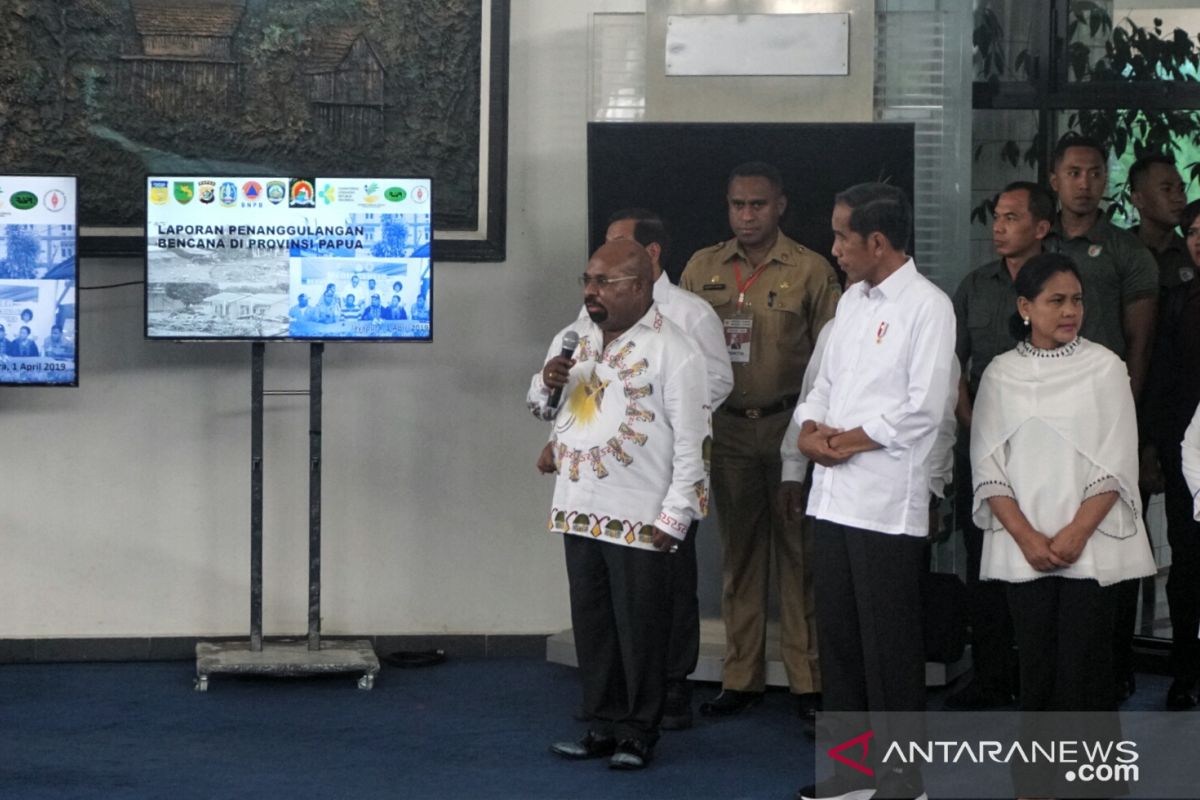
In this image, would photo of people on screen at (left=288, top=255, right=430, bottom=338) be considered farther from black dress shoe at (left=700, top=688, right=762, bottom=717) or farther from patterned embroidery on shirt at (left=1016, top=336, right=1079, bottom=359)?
patterned embroidery on shirt at (left=1016, top=336, right=1079, bottom=359)

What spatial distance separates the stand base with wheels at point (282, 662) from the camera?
540 cm

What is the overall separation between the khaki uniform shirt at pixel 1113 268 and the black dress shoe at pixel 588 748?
A: 1.94 m

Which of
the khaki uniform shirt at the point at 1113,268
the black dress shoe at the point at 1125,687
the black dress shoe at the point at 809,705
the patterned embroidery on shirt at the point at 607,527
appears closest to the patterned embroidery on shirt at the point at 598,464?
the patterned embroidery on shirt at the point at 607,527

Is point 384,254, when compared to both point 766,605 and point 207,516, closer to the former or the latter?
point 207,516

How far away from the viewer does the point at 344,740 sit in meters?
4.79

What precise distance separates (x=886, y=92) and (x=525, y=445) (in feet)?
5.78

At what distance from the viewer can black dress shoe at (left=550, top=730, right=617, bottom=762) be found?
4.57m

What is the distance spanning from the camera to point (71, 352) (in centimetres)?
532

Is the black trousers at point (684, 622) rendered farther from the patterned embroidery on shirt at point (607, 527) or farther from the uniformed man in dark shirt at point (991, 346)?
the uniformed man in dark shirt at point (991, 346)

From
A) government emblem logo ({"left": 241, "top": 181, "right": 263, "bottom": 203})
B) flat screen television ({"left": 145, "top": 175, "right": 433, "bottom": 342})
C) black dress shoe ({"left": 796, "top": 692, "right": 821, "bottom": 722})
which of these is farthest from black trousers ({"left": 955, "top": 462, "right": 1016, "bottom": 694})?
government emblem logo ({"left": 241, "top": 181, "right": 263, "bottom": 203})

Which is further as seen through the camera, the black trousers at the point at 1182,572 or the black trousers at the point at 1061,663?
the black trousers at the point at 1182,572

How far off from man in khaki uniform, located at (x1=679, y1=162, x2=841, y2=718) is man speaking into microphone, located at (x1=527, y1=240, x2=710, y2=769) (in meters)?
0.72

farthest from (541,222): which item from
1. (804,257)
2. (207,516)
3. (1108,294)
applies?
(1108,294)

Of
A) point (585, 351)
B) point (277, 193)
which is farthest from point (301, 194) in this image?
point (585, 351)
